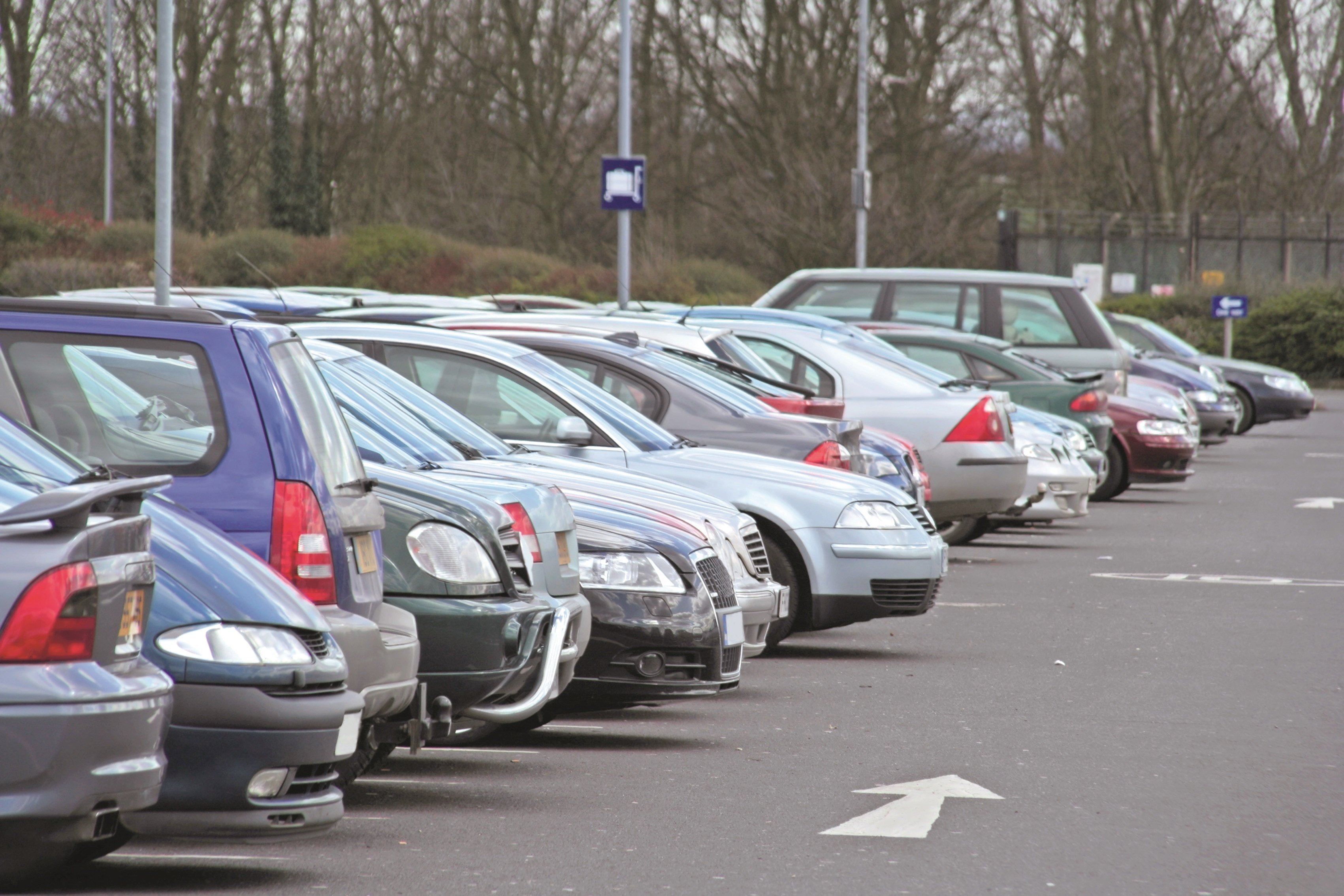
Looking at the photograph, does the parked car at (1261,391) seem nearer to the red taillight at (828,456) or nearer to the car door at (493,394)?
the red taillight at (828,456)

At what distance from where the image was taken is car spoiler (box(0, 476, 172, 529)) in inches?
162

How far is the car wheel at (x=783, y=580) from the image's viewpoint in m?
9.70

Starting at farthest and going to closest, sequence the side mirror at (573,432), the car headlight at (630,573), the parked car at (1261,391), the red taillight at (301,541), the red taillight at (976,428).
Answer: the parked car at (1261,391), the red taillight at (976,428), the side mirror at (573,432), the car headlight at (630,573), the red taillight at (301,541)

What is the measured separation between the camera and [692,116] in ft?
145

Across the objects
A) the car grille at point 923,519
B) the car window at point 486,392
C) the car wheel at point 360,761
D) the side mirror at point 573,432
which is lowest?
the car wheel at point 360,761

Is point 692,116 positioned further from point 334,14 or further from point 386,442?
point 386,442

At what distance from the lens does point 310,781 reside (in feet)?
16.1

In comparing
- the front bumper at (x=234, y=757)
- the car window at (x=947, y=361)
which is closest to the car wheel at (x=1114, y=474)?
the car window at (x=947, y=361)

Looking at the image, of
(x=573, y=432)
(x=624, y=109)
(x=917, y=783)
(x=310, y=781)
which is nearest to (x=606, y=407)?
(x=573, y=432)

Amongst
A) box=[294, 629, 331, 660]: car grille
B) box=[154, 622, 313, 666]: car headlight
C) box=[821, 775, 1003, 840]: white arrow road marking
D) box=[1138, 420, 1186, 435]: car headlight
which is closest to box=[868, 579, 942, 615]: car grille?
box=[821, 775, 1003, 840]: white arrow road marking

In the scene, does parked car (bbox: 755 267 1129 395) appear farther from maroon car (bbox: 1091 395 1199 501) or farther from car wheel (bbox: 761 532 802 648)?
car wheel (bbox: 761 532 802 648)

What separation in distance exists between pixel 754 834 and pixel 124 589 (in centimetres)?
232

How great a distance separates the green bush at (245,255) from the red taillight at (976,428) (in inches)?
1077

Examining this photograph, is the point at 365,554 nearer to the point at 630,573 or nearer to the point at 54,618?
the point at 54,618
